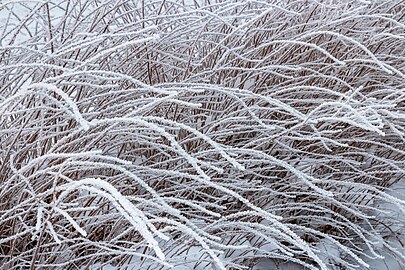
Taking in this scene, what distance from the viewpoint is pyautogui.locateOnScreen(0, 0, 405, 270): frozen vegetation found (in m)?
1.42

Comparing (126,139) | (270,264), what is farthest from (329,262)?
(126,139)

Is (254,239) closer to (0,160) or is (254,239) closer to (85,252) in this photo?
(85,252)

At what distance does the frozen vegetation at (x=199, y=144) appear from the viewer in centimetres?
142

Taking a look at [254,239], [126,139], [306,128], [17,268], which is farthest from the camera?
[306,128]

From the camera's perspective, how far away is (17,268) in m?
1.52

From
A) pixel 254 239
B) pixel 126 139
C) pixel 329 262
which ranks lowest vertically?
pixel 329 262

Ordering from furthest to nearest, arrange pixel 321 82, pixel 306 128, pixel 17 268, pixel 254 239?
pixel 321 82 < pixel 306 128 < pixel 254 239 < pixel 17 268

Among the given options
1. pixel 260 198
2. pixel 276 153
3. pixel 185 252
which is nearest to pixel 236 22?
pixel 276 153

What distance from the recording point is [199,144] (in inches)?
75.2

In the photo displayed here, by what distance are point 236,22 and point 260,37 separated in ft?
0.51

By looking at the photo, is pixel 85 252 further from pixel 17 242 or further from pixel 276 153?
pixel 276 153

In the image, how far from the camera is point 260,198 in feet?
5.69

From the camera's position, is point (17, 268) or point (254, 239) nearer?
point (17, 268)

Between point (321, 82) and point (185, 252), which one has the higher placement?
point (321, 82)
